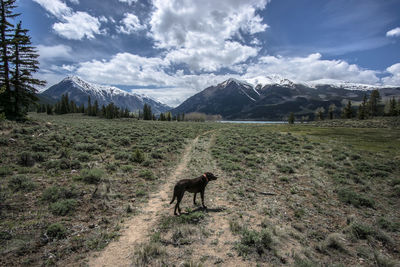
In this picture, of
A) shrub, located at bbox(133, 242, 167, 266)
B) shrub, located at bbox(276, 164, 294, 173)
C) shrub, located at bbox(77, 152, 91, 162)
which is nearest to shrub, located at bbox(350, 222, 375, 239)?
shrub, located at bbox(276, 164, 294, 173)

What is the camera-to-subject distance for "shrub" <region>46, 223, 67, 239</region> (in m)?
5.74

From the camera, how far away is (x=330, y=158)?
63.0 feet

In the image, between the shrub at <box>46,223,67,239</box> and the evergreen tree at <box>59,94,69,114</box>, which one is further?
the evergreen tree at <box>59,94,69,114</box>

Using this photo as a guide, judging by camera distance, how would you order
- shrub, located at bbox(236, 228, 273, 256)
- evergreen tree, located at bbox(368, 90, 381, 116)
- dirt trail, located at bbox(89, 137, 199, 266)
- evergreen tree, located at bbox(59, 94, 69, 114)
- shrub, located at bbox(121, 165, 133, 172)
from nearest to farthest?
dirt trail, located at bbox(89, 137, 199, 266)
shrub, located at bbox(236, 228, 273, 256)
shrub, located at bbox(121, 165, 133, 172)
evergreen tree, located at bbox(368, 90, 381, 116)
evergreen tree, located at bbox(59, 94, 69, 114)

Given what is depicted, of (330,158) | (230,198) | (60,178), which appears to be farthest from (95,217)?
(330,158)

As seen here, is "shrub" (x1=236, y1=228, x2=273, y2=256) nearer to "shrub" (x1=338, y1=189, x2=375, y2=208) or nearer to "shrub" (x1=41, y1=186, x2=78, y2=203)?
"shrub" (x1=338, y1=189, x2=375, y2=208)

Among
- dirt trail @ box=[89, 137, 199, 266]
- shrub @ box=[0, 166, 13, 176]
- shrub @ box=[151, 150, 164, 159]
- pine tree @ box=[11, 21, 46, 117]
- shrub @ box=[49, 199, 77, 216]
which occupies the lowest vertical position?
dirt trail @ box=[89, 137, 199, 266]

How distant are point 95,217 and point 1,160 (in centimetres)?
963

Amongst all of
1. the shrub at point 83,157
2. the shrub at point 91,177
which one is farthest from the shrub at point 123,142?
the shrub at point 91,177

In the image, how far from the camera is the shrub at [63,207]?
6922 millimetres

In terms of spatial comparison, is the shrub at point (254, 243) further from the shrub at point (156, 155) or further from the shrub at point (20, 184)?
the shrub at point (156, 155)

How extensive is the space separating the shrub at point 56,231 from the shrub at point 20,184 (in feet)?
13.1

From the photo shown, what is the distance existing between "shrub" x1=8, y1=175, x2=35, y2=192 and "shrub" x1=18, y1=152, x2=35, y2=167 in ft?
10.2

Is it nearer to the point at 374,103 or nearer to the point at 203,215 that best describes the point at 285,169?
the point at 203,215
